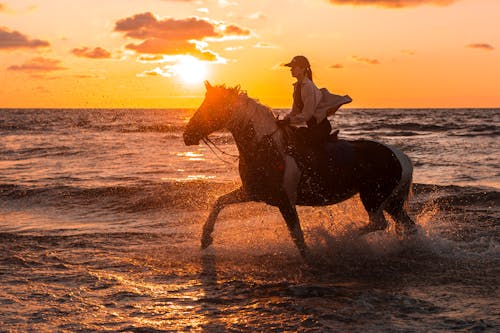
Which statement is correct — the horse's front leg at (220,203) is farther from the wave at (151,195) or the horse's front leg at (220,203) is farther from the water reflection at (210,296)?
the wave at (151,195)

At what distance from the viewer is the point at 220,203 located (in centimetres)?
764

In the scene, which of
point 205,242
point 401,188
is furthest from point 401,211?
point 205,242

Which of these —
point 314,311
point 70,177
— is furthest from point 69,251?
point 70,177

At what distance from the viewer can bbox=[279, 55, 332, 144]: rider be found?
702cm

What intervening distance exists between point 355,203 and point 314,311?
17.0ft

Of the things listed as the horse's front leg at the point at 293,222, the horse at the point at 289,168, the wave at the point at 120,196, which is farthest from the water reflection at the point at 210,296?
the wave at the point at 120,196

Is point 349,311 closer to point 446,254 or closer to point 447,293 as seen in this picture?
point 447,293

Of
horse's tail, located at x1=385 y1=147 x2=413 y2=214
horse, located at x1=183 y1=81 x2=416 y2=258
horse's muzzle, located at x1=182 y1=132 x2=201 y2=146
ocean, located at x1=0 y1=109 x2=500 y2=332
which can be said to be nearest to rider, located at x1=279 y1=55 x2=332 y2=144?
horse, located at x1=183 y1=81 x2=416 y2=258

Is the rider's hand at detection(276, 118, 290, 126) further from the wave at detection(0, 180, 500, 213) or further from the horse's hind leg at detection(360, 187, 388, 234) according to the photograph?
the wave at detection(0, 180, 500, 213)

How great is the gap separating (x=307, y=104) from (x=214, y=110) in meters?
1.18

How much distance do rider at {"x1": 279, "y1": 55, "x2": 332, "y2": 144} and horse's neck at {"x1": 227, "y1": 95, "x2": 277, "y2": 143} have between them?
27cm

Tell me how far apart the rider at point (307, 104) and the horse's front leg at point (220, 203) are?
111cm

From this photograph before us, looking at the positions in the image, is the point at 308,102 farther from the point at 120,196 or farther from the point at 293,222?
the point at 120,196

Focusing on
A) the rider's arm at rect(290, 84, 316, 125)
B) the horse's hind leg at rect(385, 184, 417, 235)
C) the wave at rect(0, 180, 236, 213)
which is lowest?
the wave at rect(0, 180, 236, 213)
